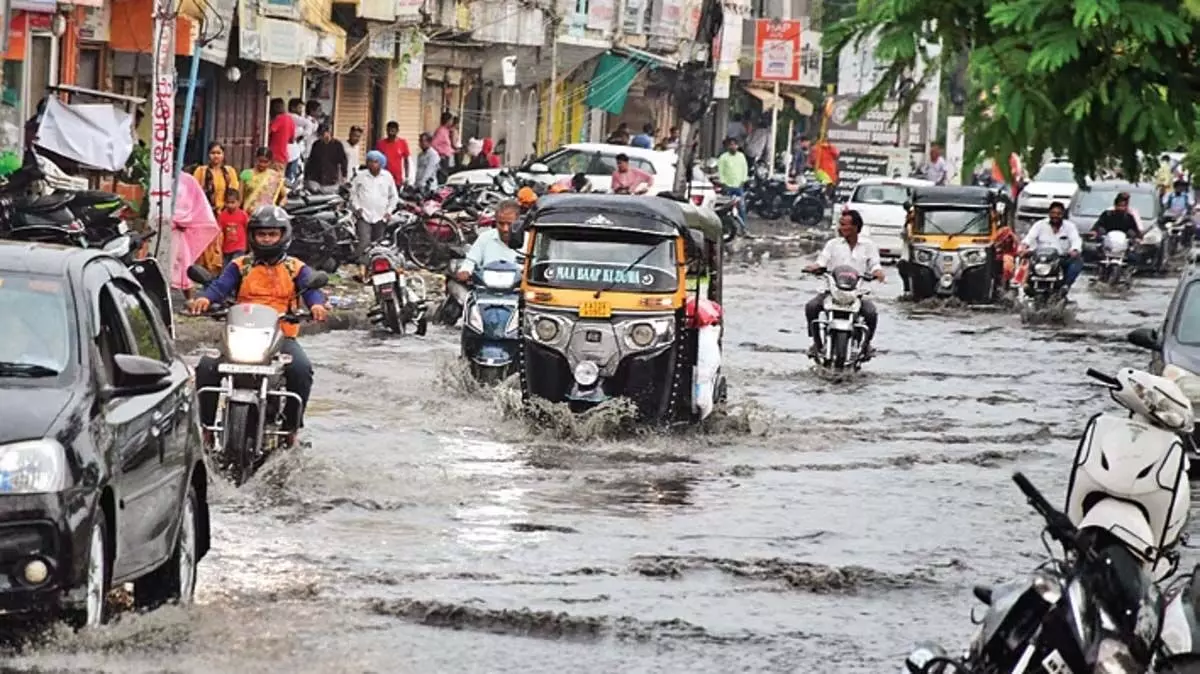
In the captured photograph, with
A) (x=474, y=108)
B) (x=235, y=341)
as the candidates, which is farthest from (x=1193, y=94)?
(x=474, y=108)

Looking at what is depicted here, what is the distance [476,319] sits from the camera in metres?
21.4

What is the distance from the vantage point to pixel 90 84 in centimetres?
3209

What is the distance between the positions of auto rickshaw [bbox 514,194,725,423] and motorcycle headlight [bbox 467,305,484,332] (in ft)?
6.16

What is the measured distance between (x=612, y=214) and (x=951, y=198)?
18.9 m

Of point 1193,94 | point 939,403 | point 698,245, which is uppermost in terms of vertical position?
point 1193,94

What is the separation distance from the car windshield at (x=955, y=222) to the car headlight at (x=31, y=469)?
2925 centimetres

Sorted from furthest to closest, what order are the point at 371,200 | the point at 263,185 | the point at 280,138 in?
the point at 280,138
the point at 371,200
the point at 263,185

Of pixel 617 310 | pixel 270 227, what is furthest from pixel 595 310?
pixel 270 227

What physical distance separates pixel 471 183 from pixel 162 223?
46.0ft

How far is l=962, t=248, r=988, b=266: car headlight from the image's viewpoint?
37375 millimetres

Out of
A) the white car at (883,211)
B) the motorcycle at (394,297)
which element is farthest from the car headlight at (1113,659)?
the white car at (883,211)

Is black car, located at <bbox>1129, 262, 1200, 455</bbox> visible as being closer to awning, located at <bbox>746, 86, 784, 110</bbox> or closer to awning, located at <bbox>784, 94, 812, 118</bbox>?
awning, located at <bbox>746, 86, 784, 110</bbox>

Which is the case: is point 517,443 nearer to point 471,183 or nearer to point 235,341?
point 235,341

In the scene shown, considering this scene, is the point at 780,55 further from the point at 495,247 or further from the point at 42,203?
the point at 42,203
